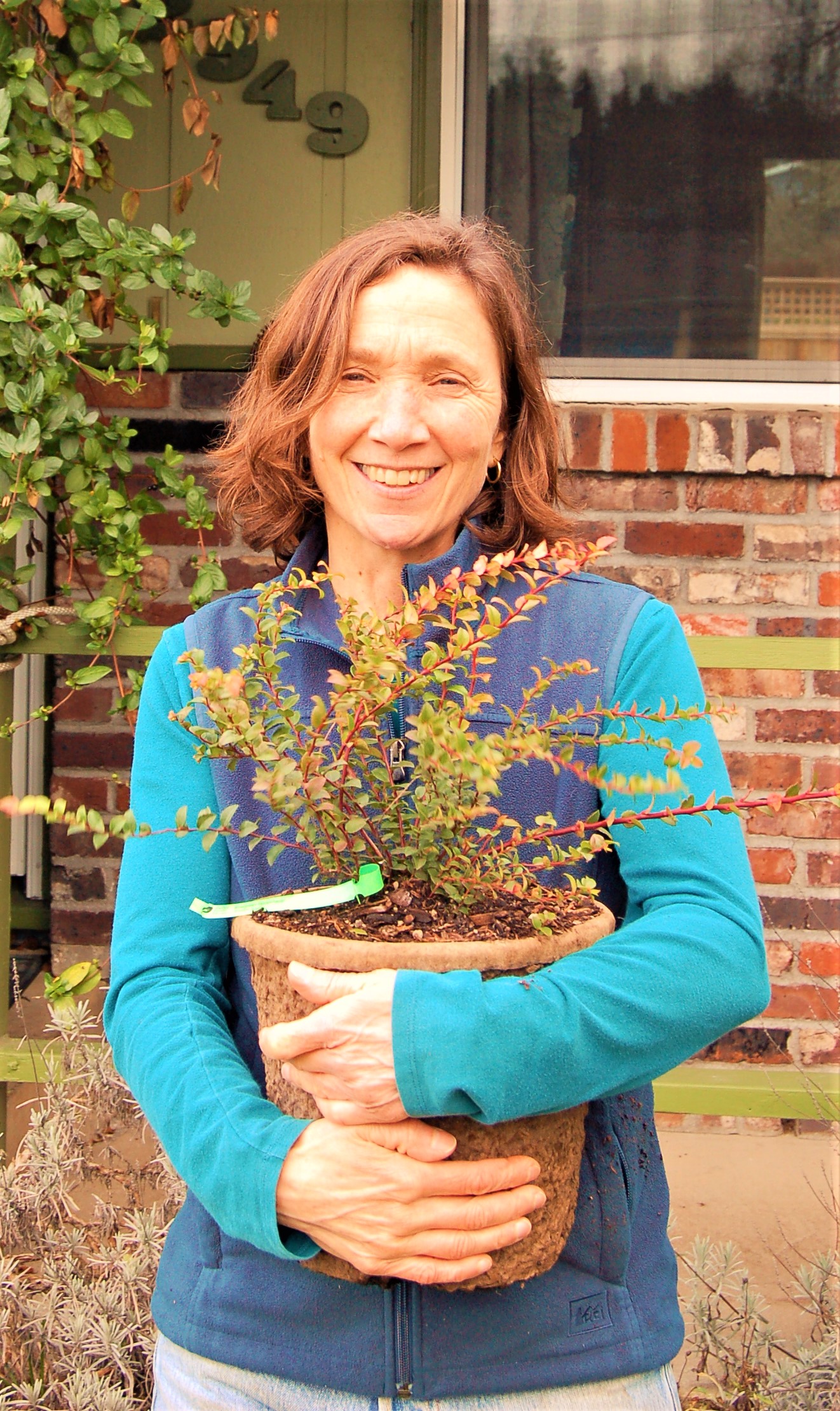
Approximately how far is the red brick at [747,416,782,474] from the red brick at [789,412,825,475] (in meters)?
0.03

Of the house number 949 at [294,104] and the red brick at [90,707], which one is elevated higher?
the house number 949 at [294,104]

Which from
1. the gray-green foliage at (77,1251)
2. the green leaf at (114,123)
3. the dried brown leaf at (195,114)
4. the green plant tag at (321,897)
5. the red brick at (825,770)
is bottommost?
the gray-green foliage at (77,1251)

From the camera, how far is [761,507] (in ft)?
9.52

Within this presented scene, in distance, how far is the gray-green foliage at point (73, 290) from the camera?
2.15 metres

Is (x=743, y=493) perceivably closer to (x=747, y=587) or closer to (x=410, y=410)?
(x=747, y=587)

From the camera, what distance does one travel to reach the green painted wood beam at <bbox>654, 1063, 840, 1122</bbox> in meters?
2.07

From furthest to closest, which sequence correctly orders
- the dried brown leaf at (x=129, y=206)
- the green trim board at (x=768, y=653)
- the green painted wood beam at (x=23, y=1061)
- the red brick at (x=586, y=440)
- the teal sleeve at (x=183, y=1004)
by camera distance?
the red brick at (x=586, y=440)
the dried brown leaf at (x=129, y=206)
the green painted wood beam at (x=23, y=1061)
the green trim board at (x=768, y=653)
the teal sleeve at (x=183, y=1004)

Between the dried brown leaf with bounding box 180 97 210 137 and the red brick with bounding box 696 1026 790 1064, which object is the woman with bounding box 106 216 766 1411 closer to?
the dried brown leaf with bounding box 180 97 210 137

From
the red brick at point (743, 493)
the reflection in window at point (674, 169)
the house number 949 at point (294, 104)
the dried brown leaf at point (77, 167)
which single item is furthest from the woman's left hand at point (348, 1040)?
the house number 949 at point (294, 104)

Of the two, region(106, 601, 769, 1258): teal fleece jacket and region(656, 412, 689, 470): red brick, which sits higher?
region(656, 412, 689, 470): red brick

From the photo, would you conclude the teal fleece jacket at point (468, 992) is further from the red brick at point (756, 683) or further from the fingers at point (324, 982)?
the red brick at point (756, 683)

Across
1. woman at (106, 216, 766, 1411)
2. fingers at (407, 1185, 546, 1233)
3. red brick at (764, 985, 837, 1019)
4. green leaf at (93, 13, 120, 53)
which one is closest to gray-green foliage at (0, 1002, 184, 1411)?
woman at (106, 216, 766, 1411)

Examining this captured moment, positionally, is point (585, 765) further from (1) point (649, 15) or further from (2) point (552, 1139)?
(1) point (649, 15)

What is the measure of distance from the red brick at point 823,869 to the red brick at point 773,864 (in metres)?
0.04
